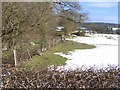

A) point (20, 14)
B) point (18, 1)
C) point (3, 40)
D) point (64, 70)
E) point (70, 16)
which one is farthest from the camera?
point (70, 16)

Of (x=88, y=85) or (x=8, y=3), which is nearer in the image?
(x=88, y=85)

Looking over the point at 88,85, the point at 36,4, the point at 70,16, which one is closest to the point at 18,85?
the point at 88,85

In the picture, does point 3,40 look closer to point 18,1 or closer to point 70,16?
point 18,1

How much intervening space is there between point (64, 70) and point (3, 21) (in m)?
4.05

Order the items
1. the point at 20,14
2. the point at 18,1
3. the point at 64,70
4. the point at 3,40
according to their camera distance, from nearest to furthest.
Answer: the point at 64,70
the point at 18,1
the point at 20,14
the point at 3,40

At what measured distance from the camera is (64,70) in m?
4.16

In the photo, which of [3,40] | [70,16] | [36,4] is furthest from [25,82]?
[70,16]

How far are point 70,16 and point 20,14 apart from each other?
13.5 meters

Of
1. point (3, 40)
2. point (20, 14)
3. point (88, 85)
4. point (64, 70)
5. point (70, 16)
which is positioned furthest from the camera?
point (70, 16)

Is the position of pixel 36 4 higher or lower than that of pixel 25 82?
higher

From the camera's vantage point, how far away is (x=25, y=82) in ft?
12.8

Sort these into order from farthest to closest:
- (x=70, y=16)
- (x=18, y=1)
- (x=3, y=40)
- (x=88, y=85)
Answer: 1. (x=70, y=16)
2. (x=3, y=40)
3. (x=18, y=1)
4. (x=88, y=85)

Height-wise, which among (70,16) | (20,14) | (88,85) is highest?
(20,14)

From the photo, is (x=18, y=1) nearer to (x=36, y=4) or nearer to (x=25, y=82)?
(x=36, y=4)
